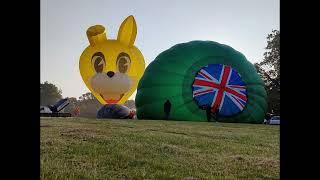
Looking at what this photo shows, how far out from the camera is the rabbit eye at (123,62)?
105 feet

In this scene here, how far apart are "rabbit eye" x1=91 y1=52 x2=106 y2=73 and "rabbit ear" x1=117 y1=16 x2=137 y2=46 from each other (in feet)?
5.85

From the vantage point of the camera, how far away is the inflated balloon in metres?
25.1

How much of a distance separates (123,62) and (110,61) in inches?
40.1

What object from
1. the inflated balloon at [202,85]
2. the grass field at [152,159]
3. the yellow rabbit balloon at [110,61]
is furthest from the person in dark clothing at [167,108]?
the grass field at [152,159]

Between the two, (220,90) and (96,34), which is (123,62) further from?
(220,90)

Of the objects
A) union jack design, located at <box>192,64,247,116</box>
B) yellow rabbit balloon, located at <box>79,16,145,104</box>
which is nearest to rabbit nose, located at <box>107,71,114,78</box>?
yellow rabbit balloon, located at <box>79,16,145,104</box>

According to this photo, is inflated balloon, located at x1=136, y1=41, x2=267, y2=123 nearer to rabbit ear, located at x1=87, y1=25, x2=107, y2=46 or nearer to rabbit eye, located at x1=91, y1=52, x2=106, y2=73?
rabbit eye, located at x1=91, y1=52, x2=106, y2=73

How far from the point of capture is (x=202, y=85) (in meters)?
25.1

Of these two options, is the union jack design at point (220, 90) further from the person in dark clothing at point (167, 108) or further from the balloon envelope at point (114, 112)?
the balloon envelope at point (114, 112)

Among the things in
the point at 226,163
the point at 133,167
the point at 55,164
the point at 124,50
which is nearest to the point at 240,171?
the point at 226,163

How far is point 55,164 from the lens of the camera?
7488mm

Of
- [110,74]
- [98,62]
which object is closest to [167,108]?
[110,74]
